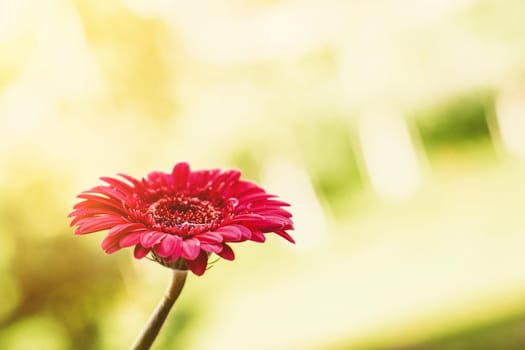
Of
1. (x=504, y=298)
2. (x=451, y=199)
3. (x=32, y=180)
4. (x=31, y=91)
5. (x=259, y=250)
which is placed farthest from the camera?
(x=451, y=199)

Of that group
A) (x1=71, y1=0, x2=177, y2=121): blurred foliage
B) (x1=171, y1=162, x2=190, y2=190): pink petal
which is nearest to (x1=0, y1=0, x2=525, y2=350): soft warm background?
(x1=71, y1=0, x2=177, y2=121): blurred foliage

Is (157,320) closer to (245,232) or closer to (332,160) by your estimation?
(245,232)

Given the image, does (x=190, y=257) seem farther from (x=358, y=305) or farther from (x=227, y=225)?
(x=358, y=305)

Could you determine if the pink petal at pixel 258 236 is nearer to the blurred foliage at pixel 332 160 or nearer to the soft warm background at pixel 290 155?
the soft warm background at pixel 290 155

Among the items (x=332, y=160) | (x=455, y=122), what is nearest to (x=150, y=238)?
(x=332, y=160)

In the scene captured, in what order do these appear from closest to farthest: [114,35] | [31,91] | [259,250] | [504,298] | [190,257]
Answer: [190,257] → [31,91] → [114,35] → [504,298] → [259,250]

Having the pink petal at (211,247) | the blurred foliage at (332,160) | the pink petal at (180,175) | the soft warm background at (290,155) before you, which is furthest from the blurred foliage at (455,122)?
the pink petal at (211,247)

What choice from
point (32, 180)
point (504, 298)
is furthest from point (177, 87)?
point (504, 298)
